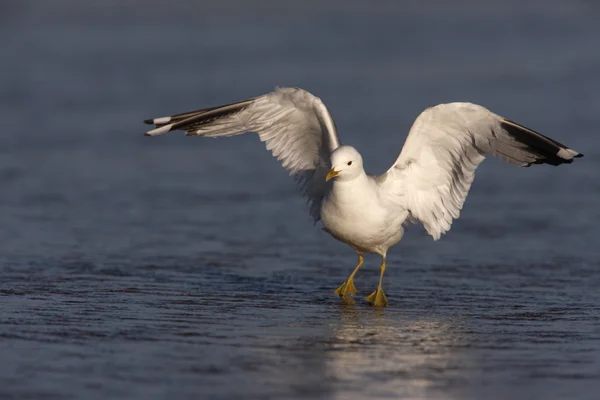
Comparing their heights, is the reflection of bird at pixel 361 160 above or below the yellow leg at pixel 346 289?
above

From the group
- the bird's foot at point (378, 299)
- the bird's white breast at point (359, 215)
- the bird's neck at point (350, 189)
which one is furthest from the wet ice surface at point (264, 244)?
the bird's neck at point (350, 189)

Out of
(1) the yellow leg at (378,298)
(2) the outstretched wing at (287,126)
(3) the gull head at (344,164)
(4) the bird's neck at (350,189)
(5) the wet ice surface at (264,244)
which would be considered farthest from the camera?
(2) the outstretched wing at (287,126)

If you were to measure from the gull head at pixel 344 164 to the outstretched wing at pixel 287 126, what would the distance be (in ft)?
1.86

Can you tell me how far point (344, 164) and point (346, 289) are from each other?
973 mm

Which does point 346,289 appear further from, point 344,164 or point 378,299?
point 344,164

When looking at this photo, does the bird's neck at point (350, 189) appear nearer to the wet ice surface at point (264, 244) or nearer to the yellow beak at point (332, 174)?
the yellow beak at point (332, 174)

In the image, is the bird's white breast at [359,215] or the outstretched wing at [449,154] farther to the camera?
the outstretched wing at [449,154]

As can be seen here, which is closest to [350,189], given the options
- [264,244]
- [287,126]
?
[287,126]

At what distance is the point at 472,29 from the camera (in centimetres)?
2628

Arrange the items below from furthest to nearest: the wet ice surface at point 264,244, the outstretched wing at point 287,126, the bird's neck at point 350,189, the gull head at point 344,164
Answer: the outstretched wing at point 287,126 → the bird's neck at point 350,189 → the gull head at point 344,164 → the wet ice surface at point 264,244

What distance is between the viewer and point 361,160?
8.45 m

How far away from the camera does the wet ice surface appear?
609 centimetres

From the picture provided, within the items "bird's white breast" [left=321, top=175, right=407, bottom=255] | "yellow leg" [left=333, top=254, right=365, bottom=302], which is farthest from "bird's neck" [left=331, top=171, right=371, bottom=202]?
"yellow leg" [left=333, top=254, right=365, bottom=302]

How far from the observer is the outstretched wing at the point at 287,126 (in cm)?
902
